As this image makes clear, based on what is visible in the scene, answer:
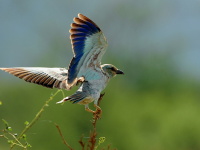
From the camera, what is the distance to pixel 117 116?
49.5ft

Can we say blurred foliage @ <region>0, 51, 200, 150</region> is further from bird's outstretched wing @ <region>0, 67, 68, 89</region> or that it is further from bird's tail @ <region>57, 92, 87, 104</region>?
bird's tail @ <region>57, 92, 87, 104</region>

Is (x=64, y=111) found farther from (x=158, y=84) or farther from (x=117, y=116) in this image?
(x=158, y=84)

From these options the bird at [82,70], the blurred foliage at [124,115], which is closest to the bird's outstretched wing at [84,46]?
the bird at [82,70]

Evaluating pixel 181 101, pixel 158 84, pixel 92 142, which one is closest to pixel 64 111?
pixel 181 101

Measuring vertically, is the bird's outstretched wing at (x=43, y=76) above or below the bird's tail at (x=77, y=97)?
above

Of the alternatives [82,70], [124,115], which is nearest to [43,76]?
[82,70]

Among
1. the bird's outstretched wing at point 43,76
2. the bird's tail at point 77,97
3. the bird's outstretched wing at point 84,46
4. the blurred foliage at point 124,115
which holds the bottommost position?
the blurred foliage at point 124,115

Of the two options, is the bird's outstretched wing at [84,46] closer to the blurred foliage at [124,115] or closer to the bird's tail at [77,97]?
the bird's tail at [77,97]

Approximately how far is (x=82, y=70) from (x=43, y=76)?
261mm

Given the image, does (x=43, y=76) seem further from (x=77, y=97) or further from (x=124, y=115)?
(x=124, y=115)

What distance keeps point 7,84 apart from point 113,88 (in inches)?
120

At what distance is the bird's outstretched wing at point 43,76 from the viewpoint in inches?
174

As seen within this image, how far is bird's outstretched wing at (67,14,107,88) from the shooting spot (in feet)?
14.7

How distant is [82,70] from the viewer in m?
4.54
